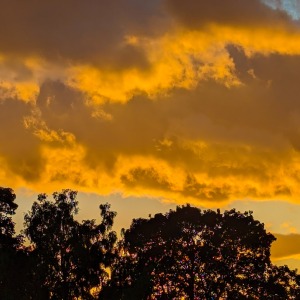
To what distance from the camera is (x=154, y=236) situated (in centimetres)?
8338

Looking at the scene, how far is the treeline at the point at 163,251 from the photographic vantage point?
75.8 m

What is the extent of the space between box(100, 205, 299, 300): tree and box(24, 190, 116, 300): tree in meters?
3.21

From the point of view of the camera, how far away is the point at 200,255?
8200 cm

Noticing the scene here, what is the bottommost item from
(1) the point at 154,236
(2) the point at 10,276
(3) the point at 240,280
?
(2) the point at 10,276

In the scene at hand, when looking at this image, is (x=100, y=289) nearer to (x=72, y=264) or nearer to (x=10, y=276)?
(x=72, y=264)

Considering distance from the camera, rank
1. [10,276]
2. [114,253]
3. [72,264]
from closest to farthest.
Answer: [10,276]
[72,264]
[114,253]

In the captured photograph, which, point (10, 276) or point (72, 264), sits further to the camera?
point (72, 264)

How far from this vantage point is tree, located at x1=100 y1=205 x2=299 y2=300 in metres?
80.3

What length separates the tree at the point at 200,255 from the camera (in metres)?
80.3

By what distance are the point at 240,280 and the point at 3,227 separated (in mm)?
32996

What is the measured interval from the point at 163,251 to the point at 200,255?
5.10m

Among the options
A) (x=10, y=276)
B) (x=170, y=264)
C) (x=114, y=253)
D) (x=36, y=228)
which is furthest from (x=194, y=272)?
(x=10, y=276)

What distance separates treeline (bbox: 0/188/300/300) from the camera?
7575cm

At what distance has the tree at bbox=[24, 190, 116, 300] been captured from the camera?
74.4 metres
